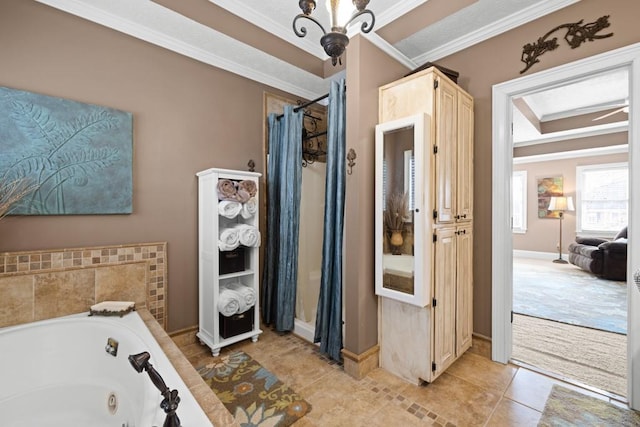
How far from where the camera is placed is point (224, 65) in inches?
104

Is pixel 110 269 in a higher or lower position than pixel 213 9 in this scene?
lower

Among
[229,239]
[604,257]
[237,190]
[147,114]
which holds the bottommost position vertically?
[604,257]

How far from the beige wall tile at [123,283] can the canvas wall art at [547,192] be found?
25.9ft

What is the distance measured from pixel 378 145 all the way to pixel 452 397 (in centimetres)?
171

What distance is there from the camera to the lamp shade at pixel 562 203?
6.20m

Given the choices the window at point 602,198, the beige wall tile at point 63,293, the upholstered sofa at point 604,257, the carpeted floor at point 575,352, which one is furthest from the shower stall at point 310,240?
the window at point 602,198

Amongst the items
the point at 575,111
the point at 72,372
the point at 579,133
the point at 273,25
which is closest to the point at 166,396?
the point at 72,372

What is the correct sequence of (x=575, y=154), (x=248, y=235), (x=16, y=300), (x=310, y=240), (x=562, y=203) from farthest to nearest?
(x=562, y=203) → (x=575, y=154) → (x=310, y=240) → (x=248, y=235) → (x=16, y=300)

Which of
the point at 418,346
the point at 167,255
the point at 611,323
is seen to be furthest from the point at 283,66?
the point at 611,323

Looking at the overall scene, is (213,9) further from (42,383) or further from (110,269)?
(42,383)

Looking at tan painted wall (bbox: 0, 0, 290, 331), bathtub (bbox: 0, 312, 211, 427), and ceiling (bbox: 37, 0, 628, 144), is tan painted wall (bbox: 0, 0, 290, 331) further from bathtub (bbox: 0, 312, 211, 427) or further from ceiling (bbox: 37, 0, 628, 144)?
bathtub (bbox: 0, 312, 211, 427)

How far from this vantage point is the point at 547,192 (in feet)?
21.5

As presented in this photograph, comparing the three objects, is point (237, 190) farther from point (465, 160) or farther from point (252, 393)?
point (465, 160)

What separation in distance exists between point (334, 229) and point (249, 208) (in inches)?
30.6
